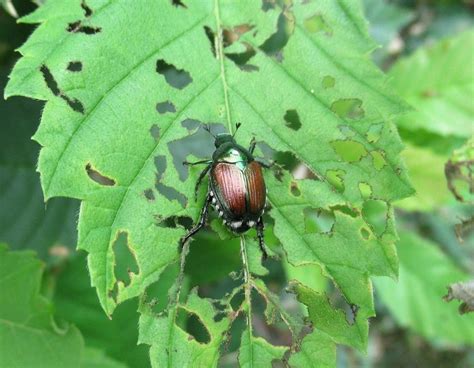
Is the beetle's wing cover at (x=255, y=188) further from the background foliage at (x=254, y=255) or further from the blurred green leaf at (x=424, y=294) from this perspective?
the blurred green leaf at (x=424, y=294)

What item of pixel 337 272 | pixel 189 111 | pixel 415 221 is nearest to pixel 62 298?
pixel 189 111

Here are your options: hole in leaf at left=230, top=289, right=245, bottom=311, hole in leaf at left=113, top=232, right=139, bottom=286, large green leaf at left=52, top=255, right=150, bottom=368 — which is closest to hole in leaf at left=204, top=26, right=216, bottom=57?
hole in leaf at left=113, top=232, right=139, bottom=286

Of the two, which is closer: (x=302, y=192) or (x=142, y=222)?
(x=142, y=222)

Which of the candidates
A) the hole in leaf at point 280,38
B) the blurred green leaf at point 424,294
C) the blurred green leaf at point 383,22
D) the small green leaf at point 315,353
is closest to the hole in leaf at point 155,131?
the hole in leaf at point 280,38

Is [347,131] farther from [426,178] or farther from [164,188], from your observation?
[426,178]

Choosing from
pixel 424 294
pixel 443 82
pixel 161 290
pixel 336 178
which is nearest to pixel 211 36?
pixel 336 178

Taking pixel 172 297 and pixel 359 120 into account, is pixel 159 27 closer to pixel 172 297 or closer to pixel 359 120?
pixel 359 120

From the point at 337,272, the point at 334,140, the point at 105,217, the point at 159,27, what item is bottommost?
the point at 337,272
